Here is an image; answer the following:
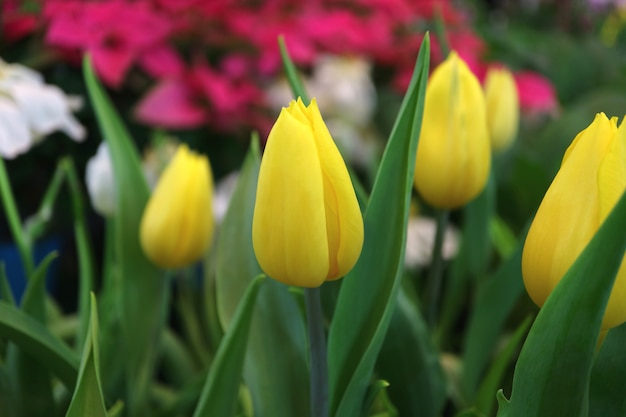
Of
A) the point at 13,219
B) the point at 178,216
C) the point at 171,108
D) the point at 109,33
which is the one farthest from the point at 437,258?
the point at 109,33

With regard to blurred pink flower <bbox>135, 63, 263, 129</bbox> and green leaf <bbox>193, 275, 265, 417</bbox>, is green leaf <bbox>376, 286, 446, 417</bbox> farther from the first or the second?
blurred pink flower <bbox>135, 63, 263, 129</bbox>

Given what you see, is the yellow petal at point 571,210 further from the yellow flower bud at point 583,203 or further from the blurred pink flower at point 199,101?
the blurred pink flower at point 199,101

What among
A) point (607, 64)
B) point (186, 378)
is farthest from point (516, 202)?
point (607, 64)

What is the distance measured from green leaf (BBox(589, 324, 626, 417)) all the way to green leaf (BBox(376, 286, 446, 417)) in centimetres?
14

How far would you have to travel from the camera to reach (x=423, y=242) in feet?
2.73

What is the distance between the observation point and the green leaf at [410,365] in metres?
0.46

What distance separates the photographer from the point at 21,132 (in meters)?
0.56

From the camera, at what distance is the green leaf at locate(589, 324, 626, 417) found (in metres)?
0.34

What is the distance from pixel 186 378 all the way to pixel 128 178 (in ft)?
0.67

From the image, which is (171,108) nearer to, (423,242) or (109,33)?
(109,33)

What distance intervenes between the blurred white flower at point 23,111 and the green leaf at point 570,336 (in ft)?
1.26

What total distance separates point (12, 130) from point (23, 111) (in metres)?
0.02

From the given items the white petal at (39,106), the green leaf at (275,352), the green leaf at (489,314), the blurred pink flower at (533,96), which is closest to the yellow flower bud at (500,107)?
the green leaf at (489,314)

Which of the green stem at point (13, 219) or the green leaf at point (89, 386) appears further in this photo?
the green stem at point (13, 219)
